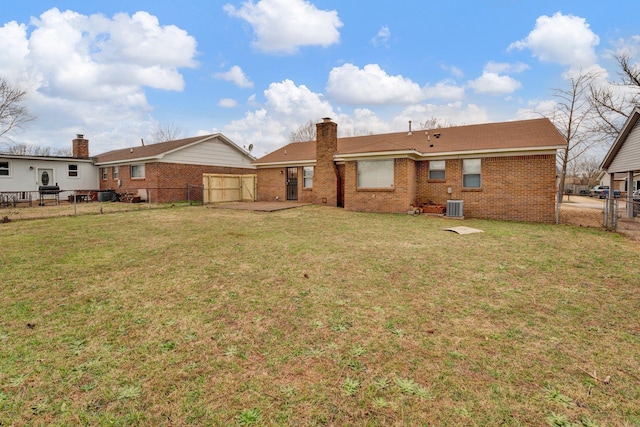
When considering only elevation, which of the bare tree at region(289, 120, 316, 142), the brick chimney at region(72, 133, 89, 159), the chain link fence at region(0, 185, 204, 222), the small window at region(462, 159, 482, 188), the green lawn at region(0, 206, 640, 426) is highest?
the bare tree at region(289, 120, 316, 142)

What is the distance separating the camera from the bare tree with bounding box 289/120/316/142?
48.2 metres

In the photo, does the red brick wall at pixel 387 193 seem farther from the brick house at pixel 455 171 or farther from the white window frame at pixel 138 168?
the white window frame at pixel 138 168

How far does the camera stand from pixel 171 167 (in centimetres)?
2027

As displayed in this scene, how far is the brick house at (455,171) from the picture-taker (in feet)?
41.0

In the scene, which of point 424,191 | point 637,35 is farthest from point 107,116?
point 637,35

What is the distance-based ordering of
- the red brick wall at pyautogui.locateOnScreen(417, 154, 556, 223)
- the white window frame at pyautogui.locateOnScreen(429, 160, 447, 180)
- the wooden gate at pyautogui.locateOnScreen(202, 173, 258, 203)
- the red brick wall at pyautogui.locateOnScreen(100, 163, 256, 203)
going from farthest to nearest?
the red brick wall at pyautogui.locateOnScreen(100, 163, 256, 203)
the wooden gate at pyautogui.locateOnScreen(202, 173, 258, 203)
the white window frame at pyautogui.locateOnScreen(429, 160, 447, 180)
the red brick wall at pyautogui.locateOnScreen(417, 154, 556, 223)

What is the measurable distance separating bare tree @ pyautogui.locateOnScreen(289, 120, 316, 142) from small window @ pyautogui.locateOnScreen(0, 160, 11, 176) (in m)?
34.2

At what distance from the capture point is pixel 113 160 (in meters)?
22.8

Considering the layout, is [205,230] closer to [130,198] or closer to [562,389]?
[562,389]

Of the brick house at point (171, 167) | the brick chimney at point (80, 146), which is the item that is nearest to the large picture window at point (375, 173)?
the brick house at point (171, 167)

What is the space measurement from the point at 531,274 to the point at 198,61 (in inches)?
817

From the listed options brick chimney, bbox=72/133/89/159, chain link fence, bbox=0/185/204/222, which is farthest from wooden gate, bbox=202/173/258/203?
brick chimney, bbox=72/133/89/159

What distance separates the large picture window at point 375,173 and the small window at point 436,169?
2120mm

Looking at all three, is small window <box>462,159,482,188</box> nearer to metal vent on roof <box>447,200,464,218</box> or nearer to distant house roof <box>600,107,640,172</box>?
metal vent on roof <box>447,200,464,218</box>
